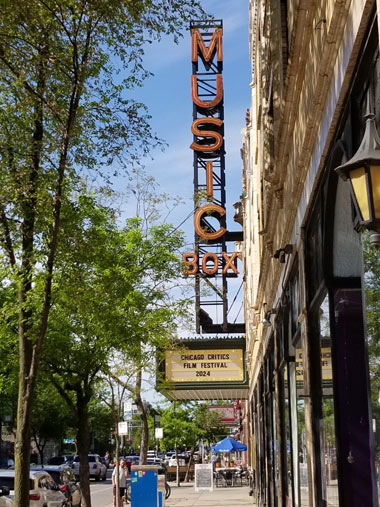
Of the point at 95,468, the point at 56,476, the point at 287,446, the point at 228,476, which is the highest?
the point at 287,446

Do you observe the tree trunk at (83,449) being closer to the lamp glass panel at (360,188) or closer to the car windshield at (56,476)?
the car windshield at (56,476)

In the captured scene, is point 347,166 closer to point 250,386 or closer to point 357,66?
point 357,66

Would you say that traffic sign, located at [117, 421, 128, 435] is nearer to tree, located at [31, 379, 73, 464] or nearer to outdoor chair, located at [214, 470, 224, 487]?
outdoor chair, located at [214, 470, 224, 487]

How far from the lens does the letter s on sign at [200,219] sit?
132 feet

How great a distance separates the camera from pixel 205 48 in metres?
44.7

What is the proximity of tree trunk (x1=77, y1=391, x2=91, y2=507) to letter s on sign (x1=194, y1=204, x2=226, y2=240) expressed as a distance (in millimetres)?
16770

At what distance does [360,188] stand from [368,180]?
8 cm

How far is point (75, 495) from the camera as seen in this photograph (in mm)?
23172

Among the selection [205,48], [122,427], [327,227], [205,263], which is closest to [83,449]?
[122,427]

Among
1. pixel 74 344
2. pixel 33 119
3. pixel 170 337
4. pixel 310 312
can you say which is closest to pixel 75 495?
pixel 74 344

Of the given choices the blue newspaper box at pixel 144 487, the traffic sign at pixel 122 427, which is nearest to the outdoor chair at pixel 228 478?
the traffic sign at pixel 122 427

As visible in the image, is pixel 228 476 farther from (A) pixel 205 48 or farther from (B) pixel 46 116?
(B) pixel 46 116

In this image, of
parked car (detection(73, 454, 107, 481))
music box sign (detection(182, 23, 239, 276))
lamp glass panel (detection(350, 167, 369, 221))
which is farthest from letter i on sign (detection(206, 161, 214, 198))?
lamp glass panel (detection(350, 167, 369, 221))

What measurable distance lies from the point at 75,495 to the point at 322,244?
18.0 meters
